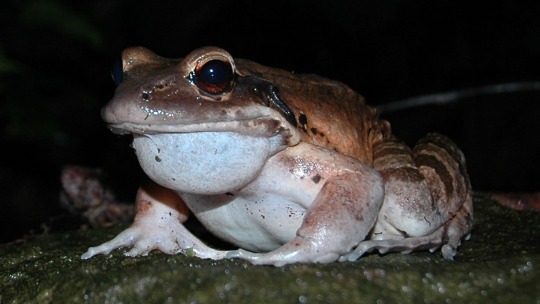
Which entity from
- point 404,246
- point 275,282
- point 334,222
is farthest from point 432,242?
point 275,282

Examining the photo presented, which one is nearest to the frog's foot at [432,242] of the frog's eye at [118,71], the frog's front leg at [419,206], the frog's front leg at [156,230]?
the frog's front leg at [419,206]

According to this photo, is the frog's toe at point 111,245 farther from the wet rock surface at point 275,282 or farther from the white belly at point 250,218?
the white belly at point 250,218

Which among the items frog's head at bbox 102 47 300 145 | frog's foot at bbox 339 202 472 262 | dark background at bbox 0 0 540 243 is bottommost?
dark background at bbox 0 0 540 243

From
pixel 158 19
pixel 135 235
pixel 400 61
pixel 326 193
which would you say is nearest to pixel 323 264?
pixel 326 193

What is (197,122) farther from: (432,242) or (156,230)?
(432,242)

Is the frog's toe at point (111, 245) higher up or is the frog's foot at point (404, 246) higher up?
the frog's foot at point (404, 246)

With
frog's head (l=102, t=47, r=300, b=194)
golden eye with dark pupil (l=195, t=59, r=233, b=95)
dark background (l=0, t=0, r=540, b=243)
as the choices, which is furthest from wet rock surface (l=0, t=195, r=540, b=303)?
dark background (l=0, t=0, r=540, b=243)

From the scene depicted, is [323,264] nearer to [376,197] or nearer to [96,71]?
[376,197]

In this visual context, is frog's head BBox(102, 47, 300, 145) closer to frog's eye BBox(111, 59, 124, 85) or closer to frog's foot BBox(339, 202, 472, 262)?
frog's eye BBox(111, 59, 124, 85)
